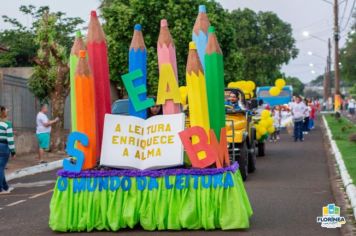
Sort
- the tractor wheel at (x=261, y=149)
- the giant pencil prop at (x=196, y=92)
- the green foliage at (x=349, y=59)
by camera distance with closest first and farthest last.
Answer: the giant pencil prop at (x=196, y=92)
the tractor wheel at (x=261, y=149)
the green foliage at (x=349, y=59)

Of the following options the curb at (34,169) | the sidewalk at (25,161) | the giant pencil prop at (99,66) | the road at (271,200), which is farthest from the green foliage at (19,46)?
the giant pencil prop at (99,66)

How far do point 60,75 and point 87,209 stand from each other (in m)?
14.8

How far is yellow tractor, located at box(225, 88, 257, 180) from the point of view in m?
14.8

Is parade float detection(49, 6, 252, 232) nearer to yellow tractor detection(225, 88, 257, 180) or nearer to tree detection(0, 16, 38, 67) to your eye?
yellow tractor detection(225, 88, 257, 180)

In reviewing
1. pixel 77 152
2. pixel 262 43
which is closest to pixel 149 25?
pixel 77 152

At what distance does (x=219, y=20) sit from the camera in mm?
34406

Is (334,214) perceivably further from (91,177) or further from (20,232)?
(20,232)

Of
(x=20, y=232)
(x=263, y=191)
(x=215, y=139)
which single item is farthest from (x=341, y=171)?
(x=20, y=232)

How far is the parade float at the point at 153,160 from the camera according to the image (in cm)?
920

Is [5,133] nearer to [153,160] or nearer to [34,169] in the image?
[153,160]

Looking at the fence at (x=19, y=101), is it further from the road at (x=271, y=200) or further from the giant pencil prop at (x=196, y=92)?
the giant pencil prop at (x=196, y=92)

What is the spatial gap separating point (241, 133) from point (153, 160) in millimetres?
5833

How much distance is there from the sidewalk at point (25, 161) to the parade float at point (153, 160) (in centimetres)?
903

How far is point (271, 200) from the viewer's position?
470 inches
